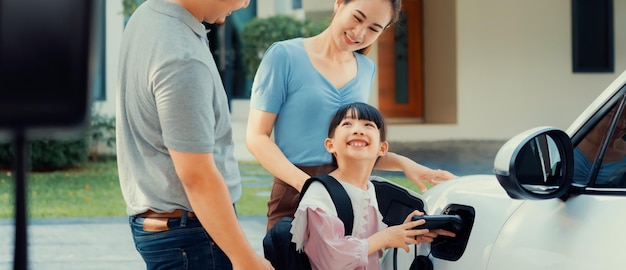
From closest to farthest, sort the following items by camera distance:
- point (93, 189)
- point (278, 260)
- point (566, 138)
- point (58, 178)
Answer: point (566, 138) < point (278, 260) < point (93, 189) < point (58, 178)

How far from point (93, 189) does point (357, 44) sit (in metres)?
10.6

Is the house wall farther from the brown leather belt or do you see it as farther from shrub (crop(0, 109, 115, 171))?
the brown leather belt

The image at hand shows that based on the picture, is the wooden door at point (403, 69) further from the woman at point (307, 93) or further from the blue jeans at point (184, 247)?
the blue jeans at point (184, 247)

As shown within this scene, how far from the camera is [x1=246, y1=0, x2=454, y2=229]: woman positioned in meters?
2.96

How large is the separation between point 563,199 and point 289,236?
766mm

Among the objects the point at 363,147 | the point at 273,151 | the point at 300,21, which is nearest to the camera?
the point at 363,147

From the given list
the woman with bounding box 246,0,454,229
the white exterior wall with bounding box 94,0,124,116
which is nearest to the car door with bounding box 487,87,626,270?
the woman with bounding box 246,0,454,229

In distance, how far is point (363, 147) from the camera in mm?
2734

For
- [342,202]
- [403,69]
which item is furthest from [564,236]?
[403,69]

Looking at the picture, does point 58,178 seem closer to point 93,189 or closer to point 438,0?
point 93,189

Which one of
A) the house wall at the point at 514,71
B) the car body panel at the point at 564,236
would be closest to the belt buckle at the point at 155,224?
the car body panel at the point at 564,236

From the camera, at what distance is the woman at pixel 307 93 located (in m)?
2.96

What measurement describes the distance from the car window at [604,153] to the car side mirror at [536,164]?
0.05 m

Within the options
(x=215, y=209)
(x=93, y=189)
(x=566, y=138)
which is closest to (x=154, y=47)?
(x=215, y=209)
